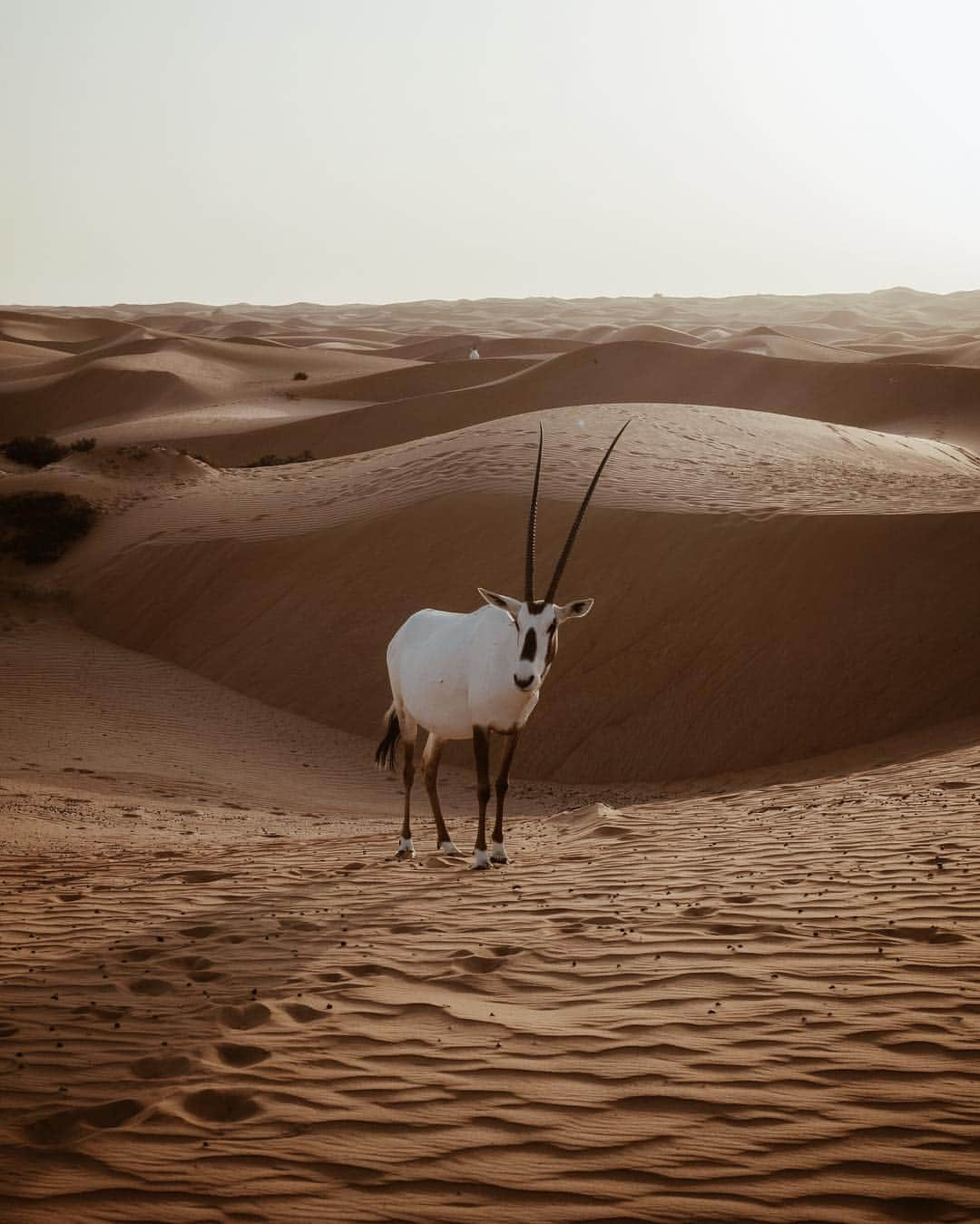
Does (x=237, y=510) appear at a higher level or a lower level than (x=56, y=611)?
higher

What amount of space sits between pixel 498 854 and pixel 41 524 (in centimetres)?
1772

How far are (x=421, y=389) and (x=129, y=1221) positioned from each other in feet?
147

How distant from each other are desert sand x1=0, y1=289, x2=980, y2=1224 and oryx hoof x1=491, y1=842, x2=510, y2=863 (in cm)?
21

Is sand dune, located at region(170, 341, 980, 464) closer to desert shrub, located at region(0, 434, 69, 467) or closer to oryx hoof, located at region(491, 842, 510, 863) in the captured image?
desert shrub, located at region(0, 434, 69, 467)

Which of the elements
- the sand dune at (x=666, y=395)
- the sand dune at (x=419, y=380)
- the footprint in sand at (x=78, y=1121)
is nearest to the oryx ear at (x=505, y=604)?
the footprint in sand at (x=78, y=1121)

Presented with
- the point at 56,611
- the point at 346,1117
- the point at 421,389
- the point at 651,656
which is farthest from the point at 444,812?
the point at 421,389

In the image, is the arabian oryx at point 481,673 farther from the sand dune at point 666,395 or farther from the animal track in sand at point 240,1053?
the sand dune at point 666,395

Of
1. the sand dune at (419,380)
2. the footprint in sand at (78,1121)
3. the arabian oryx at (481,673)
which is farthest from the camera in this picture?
the sand dune at (419,380)

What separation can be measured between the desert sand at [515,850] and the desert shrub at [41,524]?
63 cm

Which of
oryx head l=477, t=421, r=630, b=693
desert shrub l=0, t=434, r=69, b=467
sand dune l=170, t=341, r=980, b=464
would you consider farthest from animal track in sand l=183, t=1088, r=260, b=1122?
sand dune l=170, t=341, r=980, b=464

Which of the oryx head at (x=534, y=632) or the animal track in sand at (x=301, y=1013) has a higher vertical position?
the oryx head at (x=534, y=632)

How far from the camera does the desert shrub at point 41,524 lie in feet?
75.4

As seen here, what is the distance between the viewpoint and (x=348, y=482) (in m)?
22.8

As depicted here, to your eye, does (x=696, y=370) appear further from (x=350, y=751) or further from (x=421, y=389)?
(x=350, y=751)
